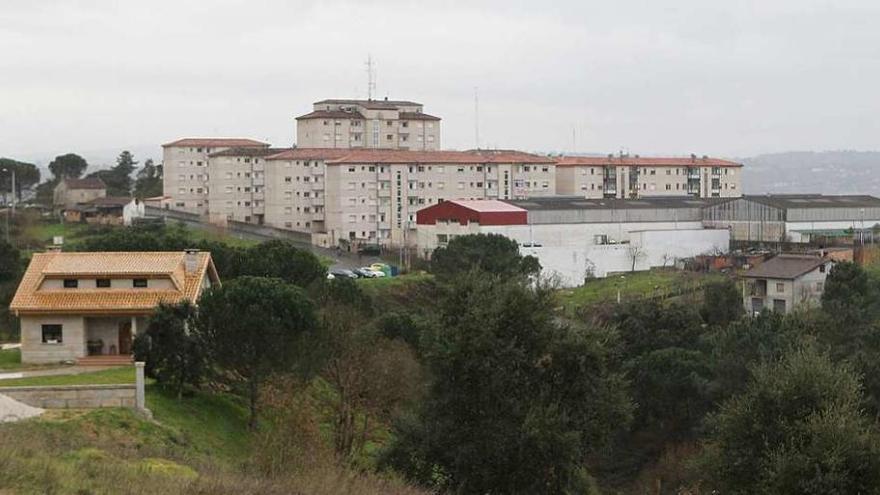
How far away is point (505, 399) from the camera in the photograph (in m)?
19.1

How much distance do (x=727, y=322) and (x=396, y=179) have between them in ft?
114

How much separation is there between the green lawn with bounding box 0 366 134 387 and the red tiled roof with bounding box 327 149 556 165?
156 ft

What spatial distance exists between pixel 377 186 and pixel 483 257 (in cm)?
2353

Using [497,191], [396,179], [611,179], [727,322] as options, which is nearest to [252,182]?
[396,179]

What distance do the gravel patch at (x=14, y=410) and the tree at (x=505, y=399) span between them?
6711mm

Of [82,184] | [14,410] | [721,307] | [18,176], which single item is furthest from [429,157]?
[14,410]

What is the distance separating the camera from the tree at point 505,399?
18953 mm

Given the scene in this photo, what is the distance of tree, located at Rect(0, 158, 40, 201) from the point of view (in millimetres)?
85250

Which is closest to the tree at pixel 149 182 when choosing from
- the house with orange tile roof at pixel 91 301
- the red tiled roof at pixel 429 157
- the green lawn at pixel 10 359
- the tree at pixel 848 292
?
the red tiled roof at pixel 429 157

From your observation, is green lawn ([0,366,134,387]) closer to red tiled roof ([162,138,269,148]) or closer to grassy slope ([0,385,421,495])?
grassy slope ([0,385,421,495])

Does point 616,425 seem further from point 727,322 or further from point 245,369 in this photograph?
point 727,322

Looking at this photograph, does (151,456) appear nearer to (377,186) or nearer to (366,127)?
(377,186)

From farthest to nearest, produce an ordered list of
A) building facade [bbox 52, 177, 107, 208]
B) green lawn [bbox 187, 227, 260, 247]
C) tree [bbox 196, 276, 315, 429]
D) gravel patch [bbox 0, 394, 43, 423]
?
building facade [bbox 52, 177, 107, 208] < green lawn [bbox 187, 227, 260, 247] < tree [bbox 196, 276, 315, 429] < gravel patch [bbox 0, 394, 43, 423]

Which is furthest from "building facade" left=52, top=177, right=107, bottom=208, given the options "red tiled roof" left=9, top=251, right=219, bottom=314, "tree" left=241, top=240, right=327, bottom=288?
"red tiled roof" left=9, top=251, right=219, bottom=314
